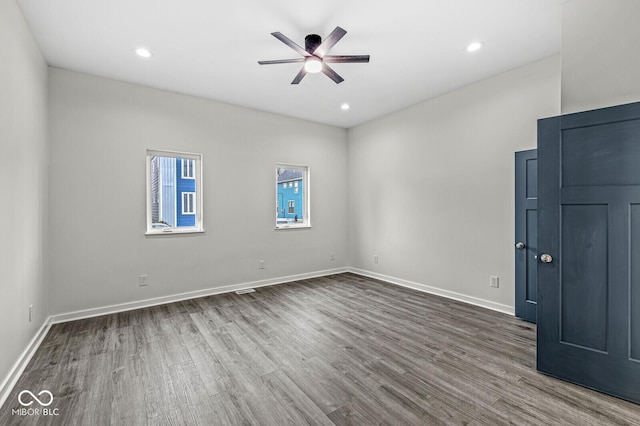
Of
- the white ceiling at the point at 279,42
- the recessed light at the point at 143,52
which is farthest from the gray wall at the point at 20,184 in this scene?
the recessed light at the point at 143,52

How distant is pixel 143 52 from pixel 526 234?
15.7ft

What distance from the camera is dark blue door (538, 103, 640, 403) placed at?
189 cm

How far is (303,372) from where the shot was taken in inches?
89.4

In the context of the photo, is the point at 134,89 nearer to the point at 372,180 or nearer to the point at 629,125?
the point at 372,180

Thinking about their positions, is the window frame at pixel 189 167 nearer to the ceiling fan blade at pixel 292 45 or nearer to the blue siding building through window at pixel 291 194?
the blue siding building through window at pixel 291 194

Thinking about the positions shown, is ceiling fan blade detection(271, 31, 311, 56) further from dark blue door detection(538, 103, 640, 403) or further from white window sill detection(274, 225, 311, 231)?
white window sill detection(274, 225, 311, 231)

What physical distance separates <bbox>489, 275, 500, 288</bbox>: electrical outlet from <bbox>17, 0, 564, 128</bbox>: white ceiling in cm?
262

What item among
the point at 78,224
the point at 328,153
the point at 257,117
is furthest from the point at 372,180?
the point at 78,224

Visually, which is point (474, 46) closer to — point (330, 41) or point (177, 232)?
point (330, 41)

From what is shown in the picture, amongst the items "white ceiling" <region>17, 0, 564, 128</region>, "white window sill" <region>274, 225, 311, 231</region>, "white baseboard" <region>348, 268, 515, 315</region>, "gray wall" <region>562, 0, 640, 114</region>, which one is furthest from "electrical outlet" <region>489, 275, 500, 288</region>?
"white window sill" <region>274, 225, 311, 231</region>

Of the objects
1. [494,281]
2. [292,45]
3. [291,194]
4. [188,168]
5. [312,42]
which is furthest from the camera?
[291,194]

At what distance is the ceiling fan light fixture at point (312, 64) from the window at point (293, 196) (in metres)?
2.43

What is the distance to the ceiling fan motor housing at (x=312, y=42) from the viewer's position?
2669 millimetres

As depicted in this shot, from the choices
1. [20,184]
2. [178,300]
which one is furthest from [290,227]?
[20,184]
